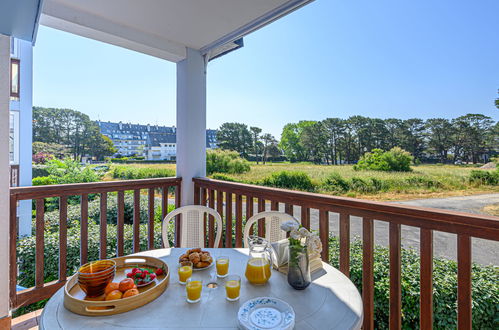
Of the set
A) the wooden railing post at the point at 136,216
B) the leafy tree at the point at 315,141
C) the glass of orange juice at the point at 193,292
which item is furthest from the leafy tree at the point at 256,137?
the glass of orange juice at the point at 193,292

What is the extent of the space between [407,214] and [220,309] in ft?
3.85

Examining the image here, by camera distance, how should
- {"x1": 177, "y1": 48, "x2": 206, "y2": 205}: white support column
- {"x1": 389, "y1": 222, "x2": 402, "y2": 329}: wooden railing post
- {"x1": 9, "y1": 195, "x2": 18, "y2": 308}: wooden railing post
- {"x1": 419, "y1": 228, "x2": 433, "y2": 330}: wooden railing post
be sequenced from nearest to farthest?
{"x1": 419, "y1": 228, "x2": 433, "y2": 330}: wooden railing post → {"x1": 389, "y1": 222, "x2": 402, "y2": 329}: wooden railing post → {"x1": 9, "y1": 195, "x2": 18, "y2": 308}: wooden railing post → {"x1": 177, "y1": 48, "x2": 206, "y2": 205}: white support column

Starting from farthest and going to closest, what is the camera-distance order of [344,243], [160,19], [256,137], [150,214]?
[256,137], [150,214], [160,19], [344,243]

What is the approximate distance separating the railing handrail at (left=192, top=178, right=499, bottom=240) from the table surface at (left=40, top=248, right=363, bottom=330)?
550mm

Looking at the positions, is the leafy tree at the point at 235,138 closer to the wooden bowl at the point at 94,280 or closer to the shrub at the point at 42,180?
the shrub at the point at 42,180

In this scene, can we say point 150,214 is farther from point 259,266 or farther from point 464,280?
point 464,280

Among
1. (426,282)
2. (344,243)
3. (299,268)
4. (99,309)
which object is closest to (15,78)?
(99,309)

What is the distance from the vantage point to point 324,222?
185 cm

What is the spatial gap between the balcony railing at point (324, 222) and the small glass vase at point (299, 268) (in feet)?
2.39

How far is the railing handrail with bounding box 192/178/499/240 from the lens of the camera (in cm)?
118

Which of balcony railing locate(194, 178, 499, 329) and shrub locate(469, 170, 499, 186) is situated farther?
shrub locate(469, 170, 499, 186)

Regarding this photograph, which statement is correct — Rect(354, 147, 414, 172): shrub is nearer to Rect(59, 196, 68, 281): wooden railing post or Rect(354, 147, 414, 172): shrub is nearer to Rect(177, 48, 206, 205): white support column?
Rect(177, 48, 206, 205): white support column

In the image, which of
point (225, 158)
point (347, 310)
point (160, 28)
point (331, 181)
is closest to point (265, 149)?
point (225, 158)

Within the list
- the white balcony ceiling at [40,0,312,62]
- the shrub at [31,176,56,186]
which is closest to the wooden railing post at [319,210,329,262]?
the white balcony ceiling at [40,0,312,62]
